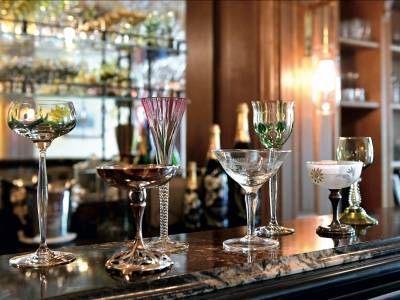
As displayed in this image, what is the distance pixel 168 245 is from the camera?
906mm

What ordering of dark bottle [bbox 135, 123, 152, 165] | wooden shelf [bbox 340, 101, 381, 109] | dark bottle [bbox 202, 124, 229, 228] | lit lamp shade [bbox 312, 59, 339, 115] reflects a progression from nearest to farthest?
dark bottle [bbox 202, 124, 229, 228], dark bottle [bbox 135, 123, 152, 165], lit lamp shade [bbox 312, 59, 339, 115], wooden shelf [bbox 340, 101, 381, 109]

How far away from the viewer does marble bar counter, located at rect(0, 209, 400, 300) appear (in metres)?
0.66

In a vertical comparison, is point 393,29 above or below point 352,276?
above

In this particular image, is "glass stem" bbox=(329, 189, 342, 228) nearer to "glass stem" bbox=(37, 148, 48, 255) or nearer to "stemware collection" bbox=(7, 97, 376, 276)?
"stemware collection" bbox=(7, 97, 376, 276)

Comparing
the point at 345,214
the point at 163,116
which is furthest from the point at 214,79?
the point at 163,116

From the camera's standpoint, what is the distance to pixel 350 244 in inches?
36.0

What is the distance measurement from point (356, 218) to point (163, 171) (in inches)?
22.7

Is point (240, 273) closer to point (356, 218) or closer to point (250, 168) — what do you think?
point (250, 168)

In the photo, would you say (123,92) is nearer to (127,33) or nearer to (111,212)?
(127,33)

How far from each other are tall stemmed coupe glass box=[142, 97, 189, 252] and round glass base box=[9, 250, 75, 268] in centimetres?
16

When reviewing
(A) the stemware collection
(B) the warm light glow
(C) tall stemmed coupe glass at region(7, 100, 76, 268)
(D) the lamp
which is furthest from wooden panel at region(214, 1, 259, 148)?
(C) tall stemmed coupe glass at region(7, 100, 76, 268)

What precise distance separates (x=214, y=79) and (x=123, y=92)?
1.97ft

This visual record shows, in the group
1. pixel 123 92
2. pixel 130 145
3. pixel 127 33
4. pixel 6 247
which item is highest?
pixel 127 33

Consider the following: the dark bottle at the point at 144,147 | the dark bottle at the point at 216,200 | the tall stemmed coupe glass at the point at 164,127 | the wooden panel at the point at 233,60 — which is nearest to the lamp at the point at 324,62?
the wooden panel at the point at 233,60
